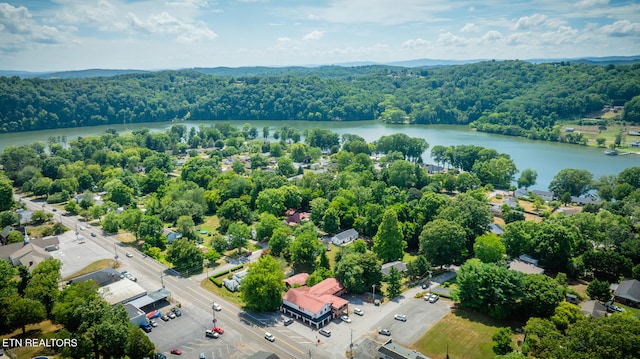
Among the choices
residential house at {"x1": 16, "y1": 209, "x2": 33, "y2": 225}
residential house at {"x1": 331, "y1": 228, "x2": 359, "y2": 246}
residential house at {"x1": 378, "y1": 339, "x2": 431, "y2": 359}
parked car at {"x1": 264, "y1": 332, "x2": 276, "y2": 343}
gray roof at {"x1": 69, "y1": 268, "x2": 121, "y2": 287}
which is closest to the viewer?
residential house at {"x1": 378, "y1": 339, "x2": 431, "y2": 359}

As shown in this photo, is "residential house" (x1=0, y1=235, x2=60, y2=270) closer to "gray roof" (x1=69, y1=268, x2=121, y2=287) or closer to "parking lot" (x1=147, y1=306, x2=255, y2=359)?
"gray roof" (x1=69, y1=268, x2=121, y2=287)

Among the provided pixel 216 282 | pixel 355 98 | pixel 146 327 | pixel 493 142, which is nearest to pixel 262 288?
pixel 216 282

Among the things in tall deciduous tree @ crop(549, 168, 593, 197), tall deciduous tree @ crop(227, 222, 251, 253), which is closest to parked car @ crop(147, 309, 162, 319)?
tall deciduous tree @ crop(227, 222, 251, 253)

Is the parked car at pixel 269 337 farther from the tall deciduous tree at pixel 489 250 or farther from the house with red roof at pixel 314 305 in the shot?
the tall deciduous tree at pixel 489 250

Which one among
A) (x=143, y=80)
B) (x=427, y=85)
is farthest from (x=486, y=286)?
(x=143, y=80)

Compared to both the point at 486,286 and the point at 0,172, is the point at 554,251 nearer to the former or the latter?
the point at 486,286

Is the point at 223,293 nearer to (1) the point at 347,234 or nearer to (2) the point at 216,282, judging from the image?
(2) the point at 216,282

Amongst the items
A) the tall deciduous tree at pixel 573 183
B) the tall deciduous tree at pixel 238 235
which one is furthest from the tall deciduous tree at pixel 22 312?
the tall deciduous tree at pixel 573 183
